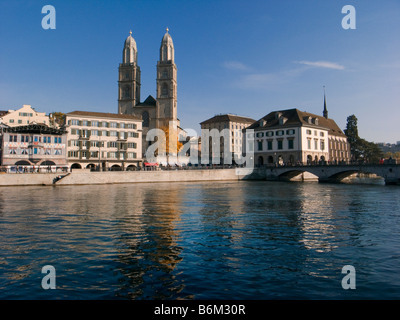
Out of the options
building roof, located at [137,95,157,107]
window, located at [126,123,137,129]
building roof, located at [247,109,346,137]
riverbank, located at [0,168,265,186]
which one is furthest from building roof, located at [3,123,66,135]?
building roof, located at [247,109,346,137]

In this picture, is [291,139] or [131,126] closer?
[291,139]

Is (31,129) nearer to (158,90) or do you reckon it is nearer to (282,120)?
(158,90)

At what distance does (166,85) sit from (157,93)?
166 inches

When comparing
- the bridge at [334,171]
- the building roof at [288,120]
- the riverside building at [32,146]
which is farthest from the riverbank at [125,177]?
the building roof at [288,120]

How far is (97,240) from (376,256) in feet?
37.9

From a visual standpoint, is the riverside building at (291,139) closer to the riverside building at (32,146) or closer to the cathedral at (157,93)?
the cathedral at (157,93)

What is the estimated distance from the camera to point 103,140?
7731 centimetres

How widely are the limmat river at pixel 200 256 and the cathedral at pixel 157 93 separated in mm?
84673

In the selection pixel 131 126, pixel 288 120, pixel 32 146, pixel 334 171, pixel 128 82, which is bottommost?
pixel 334 171

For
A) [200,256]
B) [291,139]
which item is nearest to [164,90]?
[291,139]

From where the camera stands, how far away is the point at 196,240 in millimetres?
14172

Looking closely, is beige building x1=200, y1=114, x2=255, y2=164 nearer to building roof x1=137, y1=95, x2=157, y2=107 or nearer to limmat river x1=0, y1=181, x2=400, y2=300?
building roof x1=137, y1=95, x2=157, y2=107
